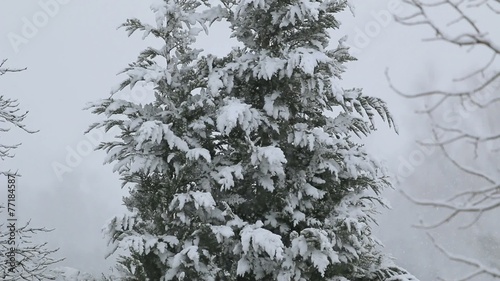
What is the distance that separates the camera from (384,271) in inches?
319

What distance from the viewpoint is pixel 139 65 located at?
820 cm

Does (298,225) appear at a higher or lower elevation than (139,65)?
lower

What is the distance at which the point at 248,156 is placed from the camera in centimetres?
787

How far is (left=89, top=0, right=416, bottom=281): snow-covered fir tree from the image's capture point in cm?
737

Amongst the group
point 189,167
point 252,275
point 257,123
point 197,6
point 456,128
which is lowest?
point 456,128

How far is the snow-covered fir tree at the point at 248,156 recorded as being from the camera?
24.2ft

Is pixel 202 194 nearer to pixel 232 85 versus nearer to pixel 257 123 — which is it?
pixel 257 123

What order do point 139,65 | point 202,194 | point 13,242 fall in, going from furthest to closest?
point 13,242, point 139,65, point 202,194

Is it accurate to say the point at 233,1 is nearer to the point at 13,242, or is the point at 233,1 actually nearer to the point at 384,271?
the point at 384,271

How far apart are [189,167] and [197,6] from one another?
252 cm

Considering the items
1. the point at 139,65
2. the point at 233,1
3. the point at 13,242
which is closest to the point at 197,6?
the point at 233,1

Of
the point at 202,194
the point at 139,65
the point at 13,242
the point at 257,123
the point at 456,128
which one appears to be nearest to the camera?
the point at 456,128

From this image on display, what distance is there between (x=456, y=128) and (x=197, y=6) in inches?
247

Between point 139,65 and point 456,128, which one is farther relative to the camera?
point 139,65
